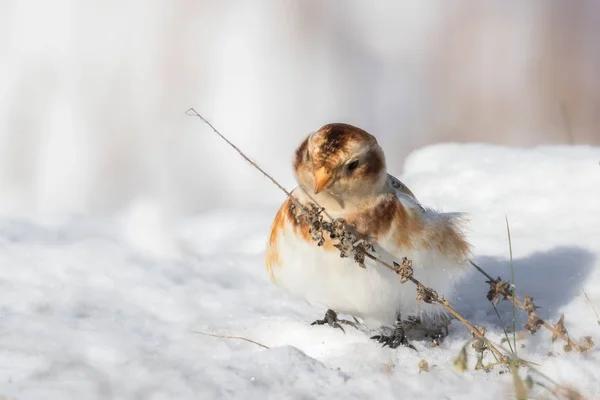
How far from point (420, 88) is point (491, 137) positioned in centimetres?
88

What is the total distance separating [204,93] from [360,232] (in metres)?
3.94

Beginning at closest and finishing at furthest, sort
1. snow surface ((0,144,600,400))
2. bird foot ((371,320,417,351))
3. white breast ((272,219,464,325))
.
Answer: snow surface ((0,144,600,400)) → white breast ((272,219,464,325)) → bird foot ((371,320,417,351))

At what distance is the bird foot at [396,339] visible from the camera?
3.15 metres

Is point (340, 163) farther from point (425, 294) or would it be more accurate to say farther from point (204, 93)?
point (204, 93)

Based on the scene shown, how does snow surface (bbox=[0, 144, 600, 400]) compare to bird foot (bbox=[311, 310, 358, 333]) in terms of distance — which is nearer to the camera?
snow surface (bbox=[0, 144, 600, 400])

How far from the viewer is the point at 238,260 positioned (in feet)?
14.0

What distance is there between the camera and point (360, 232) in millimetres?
2875

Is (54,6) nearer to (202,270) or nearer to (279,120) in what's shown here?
(279,120)

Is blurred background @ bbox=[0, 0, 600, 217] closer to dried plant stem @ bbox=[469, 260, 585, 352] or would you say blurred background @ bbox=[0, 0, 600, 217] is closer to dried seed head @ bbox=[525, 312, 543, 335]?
dried plant stem @ bbox=[469, 260, 585, 352]

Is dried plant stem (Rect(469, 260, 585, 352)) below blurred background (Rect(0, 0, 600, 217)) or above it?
below

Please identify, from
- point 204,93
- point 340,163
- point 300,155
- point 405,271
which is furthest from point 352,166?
point 204,93

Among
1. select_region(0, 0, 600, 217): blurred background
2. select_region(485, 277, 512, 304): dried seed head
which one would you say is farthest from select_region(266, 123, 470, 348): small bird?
select_region(0, 0, 600, 217): blurred background

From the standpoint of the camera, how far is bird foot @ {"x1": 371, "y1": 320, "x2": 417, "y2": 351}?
3146 millimetres

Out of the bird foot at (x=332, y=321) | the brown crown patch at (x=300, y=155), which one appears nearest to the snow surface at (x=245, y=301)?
the bird foot at (x=332, y=321)
